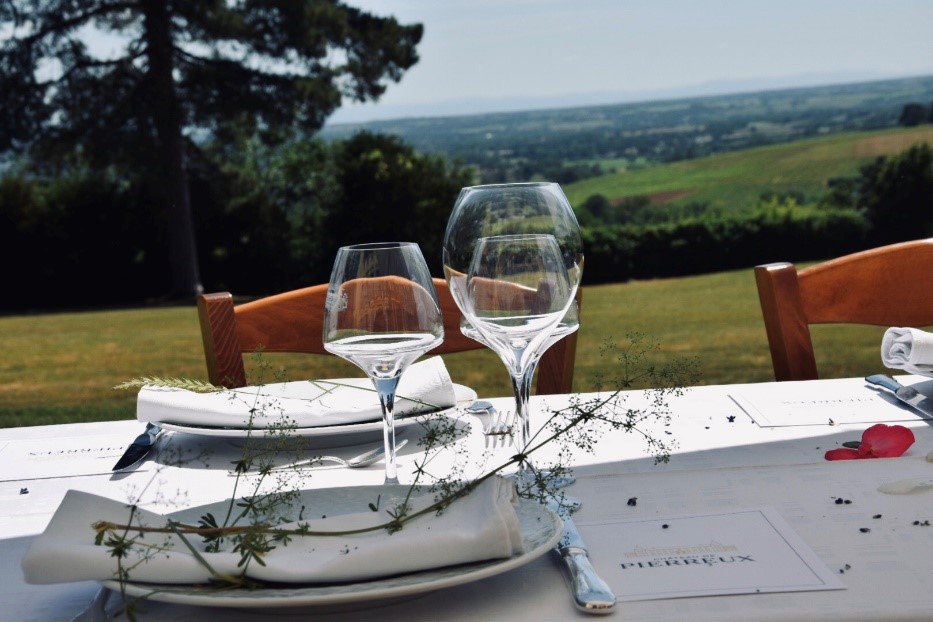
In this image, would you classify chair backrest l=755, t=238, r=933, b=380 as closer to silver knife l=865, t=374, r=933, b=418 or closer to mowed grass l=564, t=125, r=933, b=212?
silver knife l=865, t=374, r=933, b=418

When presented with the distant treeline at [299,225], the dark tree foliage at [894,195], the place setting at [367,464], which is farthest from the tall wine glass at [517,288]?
the dark tree foliage at [894,195]

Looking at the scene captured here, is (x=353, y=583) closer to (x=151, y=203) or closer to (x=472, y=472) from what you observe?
(x=472, y=472)

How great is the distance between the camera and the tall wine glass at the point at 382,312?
3.14ft

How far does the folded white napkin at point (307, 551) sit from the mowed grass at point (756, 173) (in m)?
15.1

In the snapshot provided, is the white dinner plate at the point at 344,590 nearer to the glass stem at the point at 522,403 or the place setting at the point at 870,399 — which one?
the glass stem at the point at 522,403

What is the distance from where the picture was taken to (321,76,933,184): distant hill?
16031mm

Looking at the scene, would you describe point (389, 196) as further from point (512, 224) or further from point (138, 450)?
point (512, 224)

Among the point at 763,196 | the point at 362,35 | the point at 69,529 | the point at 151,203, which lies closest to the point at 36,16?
the point at 151,203

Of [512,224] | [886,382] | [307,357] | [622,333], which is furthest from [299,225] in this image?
Result: [512,224]

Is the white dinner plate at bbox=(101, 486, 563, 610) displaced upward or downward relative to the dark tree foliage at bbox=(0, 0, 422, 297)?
downward

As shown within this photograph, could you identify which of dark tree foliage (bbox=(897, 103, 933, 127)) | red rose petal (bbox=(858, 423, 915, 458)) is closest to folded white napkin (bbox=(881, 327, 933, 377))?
red rose petal (bbox=(858, 423, 915, 458))

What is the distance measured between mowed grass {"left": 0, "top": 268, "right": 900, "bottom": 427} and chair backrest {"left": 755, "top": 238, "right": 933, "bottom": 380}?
11.2 ft

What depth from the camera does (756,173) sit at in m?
16.5

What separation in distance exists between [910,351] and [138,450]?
38.0 inches
